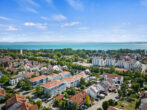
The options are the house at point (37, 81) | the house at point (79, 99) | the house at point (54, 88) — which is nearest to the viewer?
the house at point (79, 99)

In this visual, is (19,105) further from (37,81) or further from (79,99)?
(37,81)

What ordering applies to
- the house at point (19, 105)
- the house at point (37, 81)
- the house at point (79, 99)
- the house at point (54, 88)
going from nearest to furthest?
the house at point (19, 105) → the house at point (79, 99) → the house at point (54, 88) → the house at point (37, 81)

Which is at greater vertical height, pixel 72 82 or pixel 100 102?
pixel 72 82

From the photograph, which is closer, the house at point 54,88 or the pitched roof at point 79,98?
the pitched roof at point 79,98

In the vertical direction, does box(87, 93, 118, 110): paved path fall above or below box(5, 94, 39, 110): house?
below

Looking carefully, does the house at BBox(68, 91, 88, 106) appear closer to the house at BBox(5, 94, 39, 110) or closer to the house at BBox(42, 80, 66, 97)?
the house at BBox(42, 80, 66, 97)

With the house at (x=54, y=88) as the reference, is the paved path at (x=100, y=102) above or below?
below

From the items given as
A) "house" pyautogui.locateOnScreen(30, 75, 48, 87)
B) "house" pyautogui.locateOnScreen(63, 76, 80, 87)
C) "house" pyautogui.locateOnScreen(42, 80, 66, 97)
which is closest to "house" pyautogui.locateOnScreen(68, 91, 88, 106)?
"house" pyautogui.locateOnScreen(42, 80, 66, 97)

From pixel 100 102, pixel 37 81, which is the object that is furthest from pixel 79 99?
pixel 37 81

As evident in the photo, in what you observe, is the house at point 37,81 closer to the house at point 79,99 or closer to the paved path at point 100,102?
the house at point 79,99

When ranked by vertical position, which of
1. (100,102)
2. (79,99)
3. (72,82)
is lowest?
(100,102)

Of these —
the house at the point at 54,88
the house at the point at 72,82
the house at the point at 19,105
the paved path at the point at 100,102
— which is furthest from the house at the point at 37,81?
the paved path at the point at 100,102
